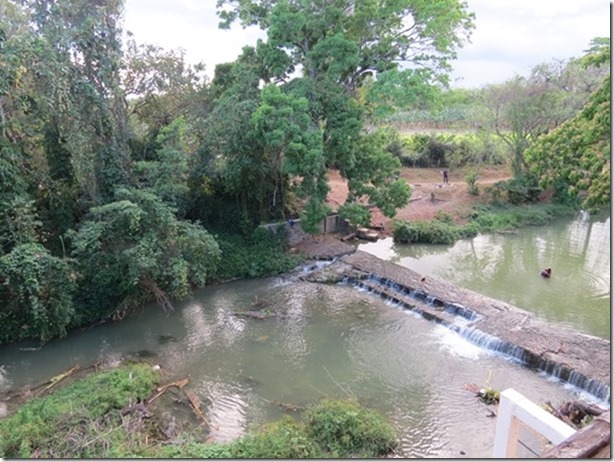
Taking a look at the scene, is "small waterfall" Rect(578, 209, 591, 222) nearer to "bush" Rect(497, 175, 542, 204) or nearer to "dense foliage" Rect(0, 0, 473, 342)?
"bush" Rect(497, 175, 542, 204)

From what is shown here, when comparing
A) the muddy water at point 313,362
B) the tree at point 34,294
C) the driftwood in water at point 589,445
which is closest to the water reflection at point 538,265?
the muddy water at point 313,362

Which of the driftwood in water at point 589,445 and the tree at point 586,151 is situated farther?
the tree at point 586,151

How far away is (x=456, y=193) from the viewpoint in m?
23.6

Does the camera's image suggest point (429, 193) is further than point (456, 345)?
Yes

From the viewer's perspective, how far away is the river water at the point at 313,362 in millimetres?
8102

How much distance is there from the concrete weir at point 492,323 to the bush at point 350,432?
4.04 m

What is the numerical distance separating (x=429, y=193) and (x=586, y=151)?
16.3 m

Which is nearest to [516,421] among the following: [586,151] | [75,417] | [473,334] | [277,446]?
[277,446]

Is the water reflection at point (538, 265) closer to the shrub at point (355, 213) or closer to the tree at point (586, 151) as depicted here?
the shrub at point (355, 213)

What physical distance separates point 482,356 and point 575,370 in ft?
5.99

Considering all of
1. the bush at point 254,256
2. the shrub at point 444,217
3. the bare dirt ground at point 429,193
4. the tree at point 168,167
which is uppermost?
the tree at point 168,167

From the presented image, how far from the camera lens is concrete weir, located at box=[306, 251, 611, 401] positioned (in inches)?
354

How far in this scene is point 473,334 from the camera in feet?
35.2

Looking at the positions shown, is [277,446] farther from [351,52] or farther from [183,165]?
[351,52]
